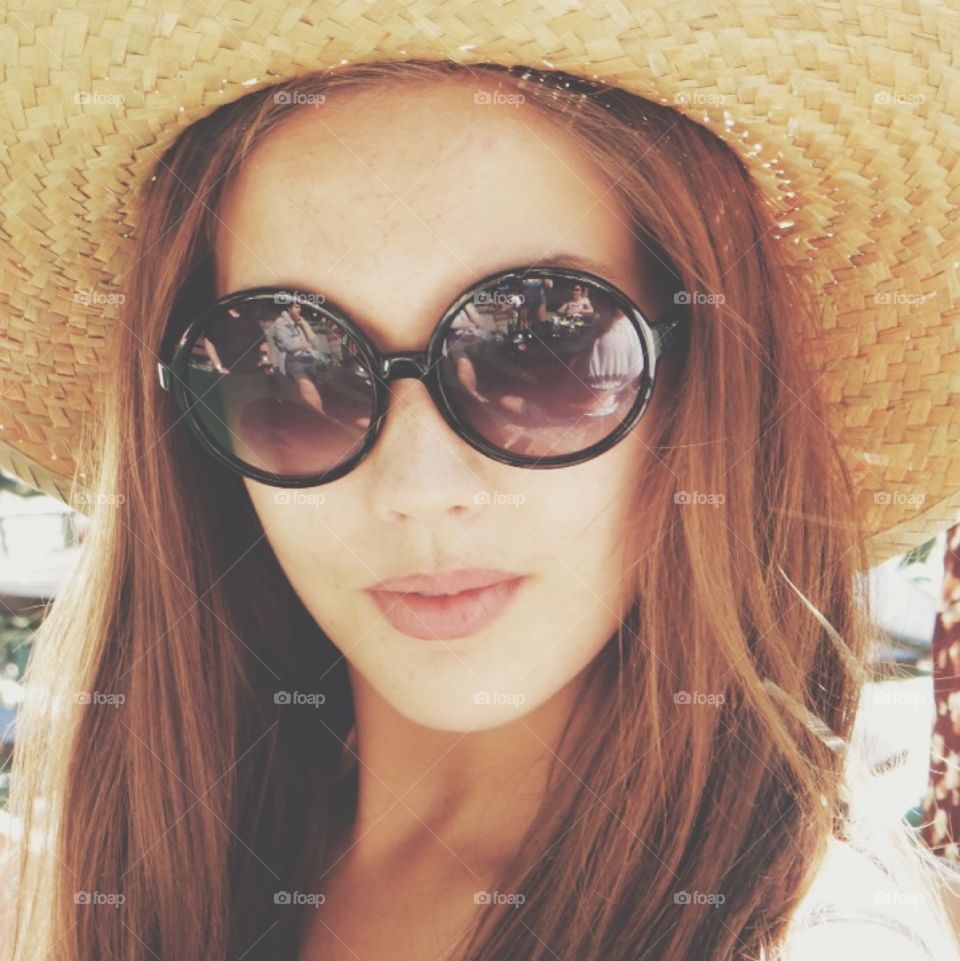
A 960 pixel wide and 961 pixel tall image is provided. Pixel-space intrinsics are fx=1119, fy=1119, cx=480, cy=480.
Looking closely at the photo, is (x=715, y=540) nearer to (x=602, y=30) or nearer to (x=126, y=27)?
(x=602, y=30)

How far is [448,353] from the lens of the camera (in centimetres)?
109

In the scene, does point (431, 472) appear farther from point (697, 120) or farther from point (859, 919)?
point (859, 919)

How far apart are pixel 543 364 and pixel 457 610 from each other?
0.28 meters

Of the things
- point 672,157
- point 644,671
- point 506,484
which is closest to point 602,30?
point 672,157

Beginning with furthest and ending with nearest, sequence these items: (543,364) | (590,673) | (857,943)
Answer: (590,673) → (543,364) → (857,943)

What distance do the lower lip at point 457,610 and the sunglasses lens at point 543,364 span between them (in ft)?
0.55

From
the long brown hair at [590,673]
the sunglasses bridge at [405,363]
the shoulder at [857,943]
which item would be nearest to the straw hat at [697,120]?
the long brown hair at [590,673]

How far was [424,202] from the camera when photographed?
1.10 meters

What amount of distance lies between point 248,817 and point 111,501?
460 mm

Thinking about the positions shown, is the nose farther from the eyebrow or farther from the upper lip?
the eyebrow

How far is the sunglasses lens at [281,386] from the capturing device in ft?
3.68

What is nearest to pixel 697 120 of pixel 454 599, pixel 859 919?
pixel 454 599

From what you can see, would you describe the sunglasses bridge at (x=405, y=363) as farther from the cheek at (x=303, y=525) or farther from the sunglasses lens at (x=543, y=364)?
the cheek at (x=303, y=525)

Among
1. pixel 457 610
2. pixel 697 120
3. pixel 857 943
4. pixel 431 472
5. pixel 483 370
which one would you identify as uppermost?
pixel 697 120
